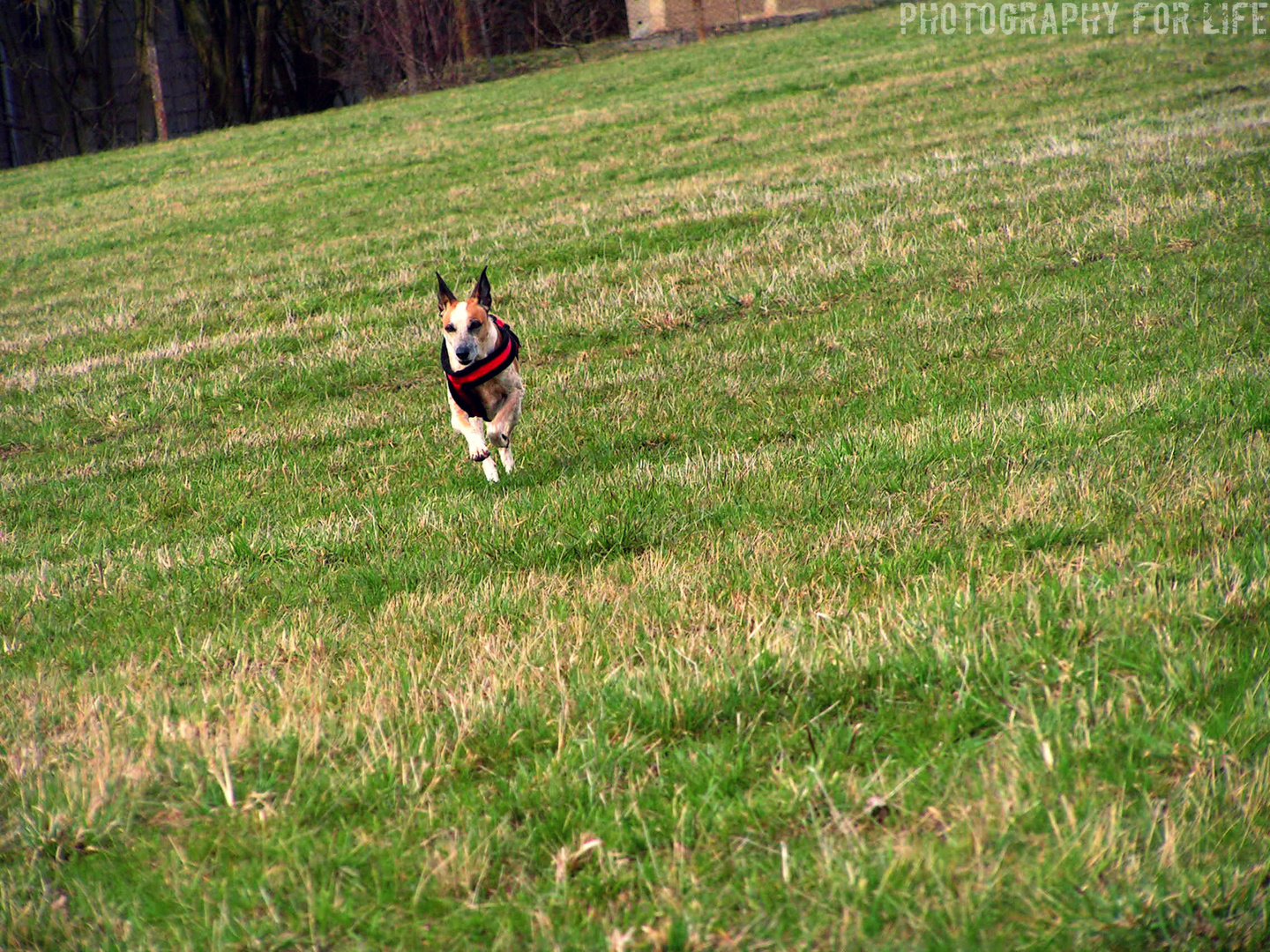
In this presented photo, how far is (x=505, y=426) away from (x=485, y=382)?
33 centimetres

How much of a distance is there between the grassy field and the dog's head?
34.9 inches

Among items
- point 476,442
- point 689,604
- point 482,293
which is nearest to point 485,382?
point 476,442

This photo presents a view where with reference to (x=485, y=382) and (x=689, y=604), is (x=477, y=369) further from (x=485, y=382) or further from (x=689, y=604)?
(x=689, y=604)

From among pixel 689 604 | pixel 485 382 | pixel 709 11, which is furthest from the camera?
pixel 709 11

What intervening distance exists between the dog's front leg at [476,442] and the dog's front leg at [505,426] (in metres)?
0.09

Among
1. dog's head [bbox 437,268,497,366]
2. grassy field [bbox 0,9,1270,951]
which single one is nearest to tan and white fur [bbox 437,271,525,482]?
dog's head [bbox 437,268,497,366]

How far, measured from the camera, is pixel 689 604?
432 cm

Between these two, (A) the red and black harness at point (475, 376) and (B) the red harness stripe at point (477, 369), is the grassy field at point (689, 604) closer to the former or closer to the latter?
(A) the red and black harness at point (475, 376)

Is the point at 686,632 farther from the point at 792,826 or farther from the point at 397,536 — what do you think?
the point at 397,536

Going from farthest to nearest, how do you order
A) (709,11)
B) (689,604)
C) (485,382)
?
1. (709,11)
2. (485,382)
3. (689,604)

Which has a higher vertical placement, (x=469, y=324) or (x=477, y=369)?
(x=469, y=324)

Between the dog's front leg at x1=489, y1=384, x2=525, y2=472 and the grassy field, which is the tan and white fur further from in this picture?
the grassy field

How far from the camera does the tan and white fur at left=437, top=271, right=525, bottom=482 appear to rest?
696 cm

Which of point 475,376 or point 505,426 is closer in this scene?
point 475,376
